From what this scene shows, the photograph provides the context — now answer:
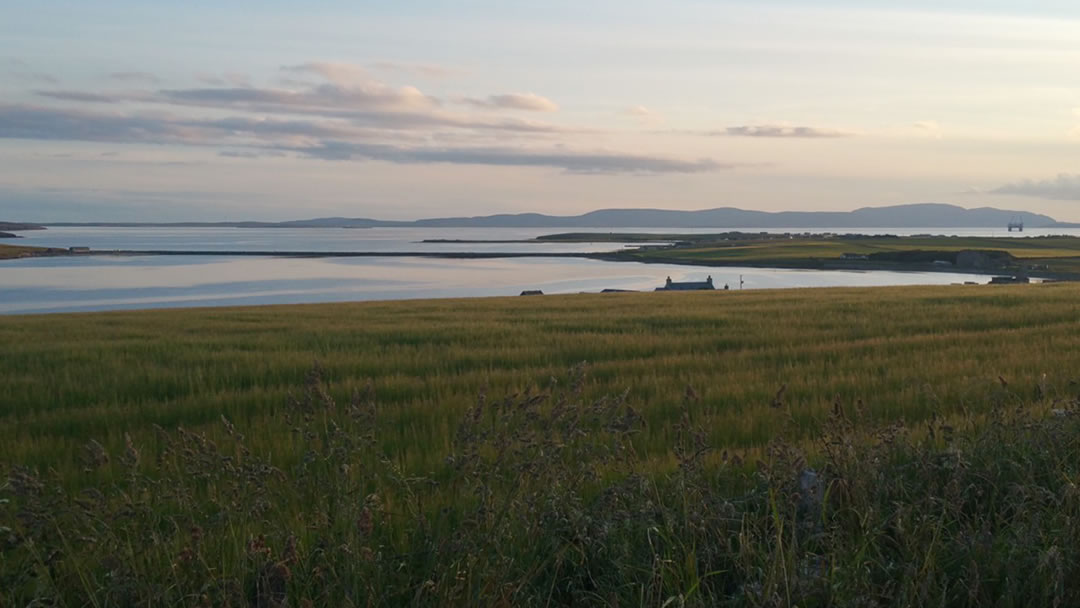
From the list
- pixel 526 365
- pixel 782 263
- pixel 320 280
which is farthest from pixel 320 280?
pixel 526 365

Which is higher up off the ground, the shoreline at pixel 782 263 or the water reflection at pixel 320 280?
the shoreline at pixel 782 263

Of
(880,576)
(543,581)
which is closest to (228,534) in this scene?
(543,581)

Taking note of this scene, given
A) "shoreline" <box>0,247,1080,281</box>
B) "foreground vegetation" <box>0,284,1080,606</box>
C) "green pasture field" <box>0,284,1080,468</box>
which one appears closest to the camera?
"foreground vegetation" <box>0,284,1080,606</box>

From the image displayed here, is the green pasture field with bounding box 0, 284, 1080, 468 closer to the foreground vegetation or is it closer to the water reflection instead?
the foreground vegetation

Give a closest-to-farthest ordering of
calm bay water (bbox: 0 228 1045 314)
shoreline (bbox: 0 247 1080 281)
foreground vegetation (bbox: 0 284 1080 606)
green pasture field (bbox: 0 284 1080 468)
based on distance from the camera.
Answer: foreground vegetation (bbox: 0 284 1080 606) < green pasture field (bbox: 0 284 1080 468) < calm bay water (bbox: 0 228 1045 314) < shoreline (bbox: 0 247 1080 281)

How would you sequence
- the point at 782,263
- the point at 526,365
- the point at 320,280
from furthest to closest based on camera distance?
the point at 782,263, the point at 320,280, the point at 526,365

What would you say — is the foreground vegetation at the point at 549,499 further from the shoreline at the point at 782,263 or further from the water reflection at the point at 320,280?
the shoreline at the point at 782,263

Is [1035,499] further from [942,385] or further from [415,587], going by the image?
[942,385]

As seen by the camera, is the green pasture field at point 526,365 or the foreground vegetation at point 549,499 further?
the green pasture field at point 526,365

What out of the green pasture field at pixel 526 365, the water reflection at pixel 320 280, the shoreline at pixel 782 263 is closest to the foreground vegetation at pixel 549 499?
the green pasture field at pixel 526 365

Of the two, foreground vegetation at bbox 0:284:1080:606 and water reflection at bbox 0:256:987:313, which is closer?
foreground vegetation at bbox 0:284:1080:606

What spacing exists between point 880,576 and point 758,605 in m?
0.71

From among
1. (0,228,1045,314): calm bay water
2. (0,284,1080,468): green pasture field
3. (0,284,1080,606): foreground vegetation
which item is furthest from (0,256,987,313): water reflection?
(0,284,1080,606): foreground vegetation

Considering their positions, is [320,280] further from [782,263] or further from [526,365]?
[526,365]
